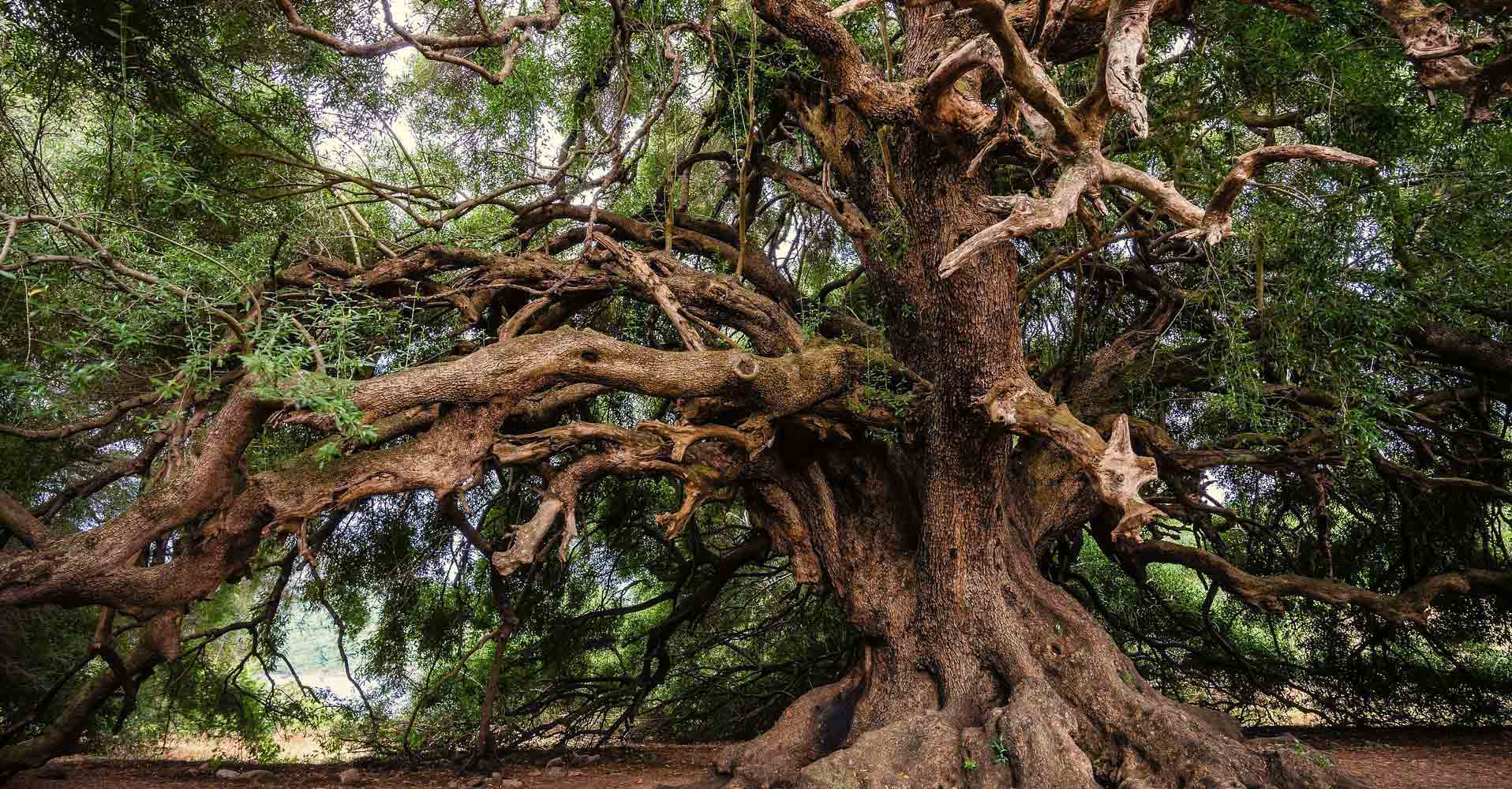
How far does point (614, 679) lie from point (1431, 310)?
19.9 feet

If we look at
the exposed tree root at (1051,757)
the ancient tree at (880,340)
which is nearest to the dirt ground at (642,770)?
the ancient tree at (880,340)

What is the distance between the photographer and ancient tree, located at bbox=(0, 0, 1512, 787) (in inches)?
148

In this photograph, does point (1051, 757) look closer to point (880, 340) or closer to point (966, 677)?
point (966, 677)

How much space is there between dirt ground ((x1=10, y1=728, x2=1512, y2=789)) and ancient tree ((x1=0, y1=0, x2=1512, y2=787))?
36.6 inches

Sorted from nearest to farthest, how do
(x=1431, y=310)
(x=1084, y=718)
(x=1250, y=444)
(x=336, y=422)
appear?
1. (x=336, y=422)
2. (x=1084, y=718)
3. (x=1431, y=310)
4. (x=1250, y=444)

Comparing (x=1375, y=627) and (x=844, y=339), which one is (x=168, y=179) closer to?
(x=844, y=339)

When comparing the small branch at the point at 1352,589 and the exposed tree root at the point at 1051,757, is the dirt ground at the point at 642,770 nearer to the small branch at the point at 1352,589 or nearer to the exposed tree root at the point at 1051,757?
the small branch at the point at 1352,589

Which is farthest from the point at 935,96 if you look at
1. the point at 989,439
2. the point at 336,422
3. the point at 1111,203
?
the point at 336,422

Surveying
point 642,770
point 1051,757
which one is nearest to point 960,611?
point 1051,757

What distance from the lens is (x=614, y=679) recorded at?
23.8 feet

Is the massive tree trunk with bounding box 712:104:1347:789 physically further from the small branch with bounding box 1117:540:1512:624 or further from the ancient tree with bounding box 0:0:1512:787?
the small branch with bounding box 1117:540:1512:624

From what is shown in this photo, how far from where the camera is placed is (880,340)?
5543mm

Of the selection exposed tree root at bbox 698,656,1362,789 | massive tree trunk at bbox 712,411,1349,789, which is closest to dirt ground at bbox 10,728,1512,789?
massive tree trunk at bbox 712,411,1349,789

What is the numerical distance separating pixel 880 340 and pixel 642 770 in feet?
11.5
